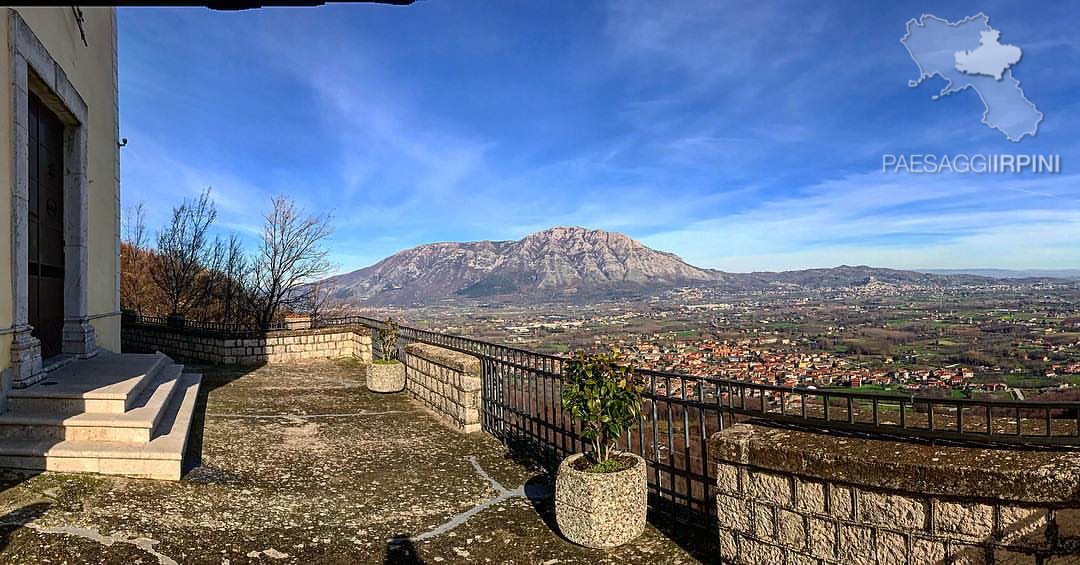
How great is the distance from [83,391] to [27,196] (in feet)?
8.86

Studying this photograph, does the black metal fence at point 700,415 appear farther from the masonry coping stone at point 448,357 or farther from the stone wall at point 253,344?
the stone wall at point 253,344

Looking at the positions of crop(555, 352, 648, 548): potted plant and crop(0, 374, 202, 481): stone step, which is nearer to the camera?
crop(555, 352, 648, 548): potted plant

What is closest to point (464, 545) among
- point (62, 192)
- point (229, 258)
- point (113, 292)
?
point (62, 192)

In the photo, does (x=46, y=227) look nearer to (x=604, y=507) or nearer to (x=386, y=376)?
(x=386, y=376)

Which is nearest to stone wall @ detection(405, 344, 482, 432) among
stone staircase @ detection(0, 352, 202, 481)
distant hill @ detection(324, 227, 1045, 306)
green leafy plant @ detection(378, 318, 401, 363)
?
green leafy plant @ detection(378, 318, 401, 363)

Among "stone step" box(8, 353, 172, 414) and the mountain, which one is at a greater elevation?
the mountain

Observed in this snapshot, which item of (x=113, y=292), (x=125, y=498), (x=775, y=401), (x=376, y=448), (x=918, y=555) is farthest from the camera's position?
(x=113, y=292)

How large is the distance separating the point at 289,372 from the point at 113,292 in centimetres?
430

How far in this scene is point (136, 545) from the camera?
4.29m

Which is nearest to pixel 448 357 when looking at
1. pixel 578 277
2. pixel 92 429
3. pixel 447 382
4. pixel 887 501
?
pixel 447 382

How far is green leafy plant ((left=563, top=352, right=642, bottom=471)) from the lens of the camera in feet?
16.0

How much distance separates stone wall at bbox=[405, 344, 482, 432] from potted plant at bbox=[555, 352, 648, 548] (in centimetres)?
363

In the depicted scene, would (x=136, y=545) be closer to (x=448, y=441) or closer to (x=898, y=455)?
(x=448, y=441)

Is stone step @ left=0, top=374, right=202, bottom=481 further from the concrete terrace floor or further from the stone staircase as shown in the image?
the concrete terrace floor
